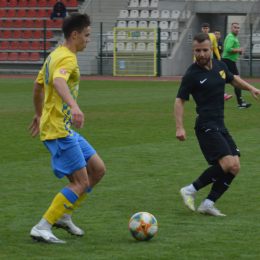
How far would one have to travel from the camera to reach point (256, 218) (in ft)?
15.3

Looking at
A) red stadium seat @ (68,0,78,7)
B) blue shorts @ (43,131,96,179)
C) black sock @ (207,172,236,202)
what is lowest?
black sock @ (207,172,236,202)

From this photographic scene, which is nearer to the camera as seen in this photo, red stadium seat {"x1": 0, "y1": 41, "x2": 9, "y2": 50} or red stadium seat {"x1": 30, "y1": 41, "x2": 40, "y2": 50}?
red stadium seat {"x1": 30, "y1": 41, "x2": 40, "y2": 50}

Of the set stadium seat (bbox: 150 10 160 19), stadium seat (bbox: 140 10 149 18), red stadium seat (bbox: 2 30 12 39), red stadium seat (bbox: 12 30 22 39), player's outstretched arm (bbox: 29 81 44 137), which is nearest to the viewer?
player's outstretched arm (bbox: 29 81 44 137)

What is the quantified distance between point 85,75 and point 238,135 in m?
18.4

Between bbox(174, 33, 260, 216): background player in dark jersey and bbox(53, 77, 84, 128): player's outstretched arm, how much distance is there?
1449 millimetres

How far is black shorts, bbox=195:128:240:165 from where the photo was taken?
4738mm

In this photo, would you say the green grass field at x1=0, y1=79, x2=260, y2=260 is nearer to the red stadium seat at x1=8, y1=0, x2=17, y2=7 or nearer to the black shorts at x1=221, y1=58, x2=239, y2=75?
the black shorts at x1=221, y1=58, x2=239, y2=75

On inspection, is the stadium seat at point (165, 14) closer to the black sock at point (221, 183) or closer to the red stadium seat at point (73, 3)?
the red stadium seat at point (73, 3)

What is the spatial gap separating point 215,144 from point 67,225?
1.55 metres

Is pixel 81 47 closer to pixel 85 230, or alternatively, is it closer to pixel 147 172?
pixel 85 230

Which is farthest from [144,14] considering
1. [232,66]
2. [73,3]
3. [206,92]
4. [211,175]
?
[211,175]

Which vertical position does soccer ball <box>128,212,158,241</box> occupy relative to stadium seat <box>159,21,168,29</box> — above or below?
below

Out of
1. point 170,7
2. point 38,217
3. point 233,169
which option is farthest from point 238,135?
point 170,7

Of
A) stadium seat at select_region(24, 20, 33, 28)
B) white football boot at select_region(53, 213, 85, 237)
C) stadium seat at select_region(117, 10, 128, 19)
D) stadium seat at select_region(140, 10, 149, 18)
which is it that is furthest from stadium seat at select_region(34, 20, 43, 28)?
white football boot at select_region(53, 213, 85, 237)
